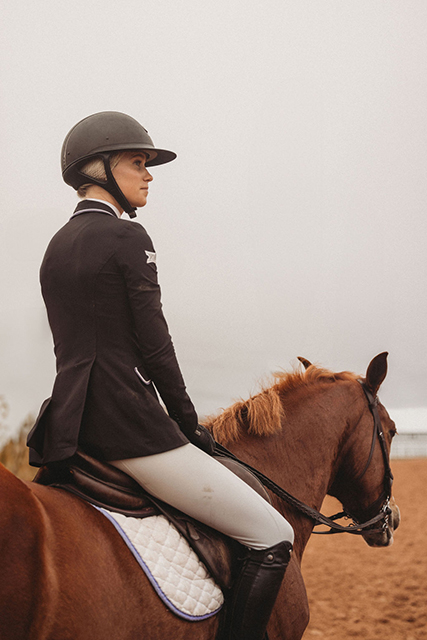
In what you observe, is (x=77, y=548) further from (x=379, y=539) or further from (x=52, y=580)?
(x=379, y=539)

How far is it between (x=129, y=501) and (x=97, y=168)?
1.59 m

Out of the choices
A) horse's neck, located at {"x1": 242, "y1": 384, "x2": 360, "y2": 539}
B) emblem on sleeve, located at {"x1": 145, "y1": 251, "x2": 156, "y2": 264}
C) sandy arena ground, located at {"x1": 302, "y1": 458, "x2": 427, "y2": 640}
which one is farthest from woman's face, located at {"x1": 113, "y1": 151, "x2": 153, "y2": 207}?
sandy arena ground, located at {"x1": 302, "y1": 458, "x2": 427, "y2": 640}

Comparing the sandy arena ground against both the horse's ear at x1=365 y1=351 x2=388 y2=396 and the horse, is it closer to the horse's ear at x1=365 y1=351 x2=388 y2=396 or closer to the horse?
the horse

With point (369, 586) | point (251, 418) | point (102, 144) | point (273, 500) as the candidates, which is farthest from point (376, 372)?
point (369, 586)

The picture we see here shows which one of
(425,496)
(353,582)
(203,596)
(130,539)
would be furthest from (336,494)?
(425,496)

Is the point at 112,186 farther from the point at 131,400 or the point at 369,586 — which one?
the point at 369,586

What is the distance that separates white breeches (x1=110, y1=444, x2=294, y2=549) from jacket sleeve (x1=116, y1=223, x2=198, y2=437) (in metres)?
0.25

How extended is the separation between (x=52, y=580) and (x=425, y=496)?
57.0 feet

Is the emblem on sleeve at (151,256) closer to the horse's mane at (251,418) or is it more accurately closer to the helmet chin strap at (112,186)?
the helmet chin strap at (112,186)

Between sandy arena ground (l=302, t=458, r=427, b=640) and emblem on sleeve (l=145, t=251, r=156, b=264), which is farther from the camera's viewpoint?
sandy arena ground (l=302, t=458, r=427, b=640)

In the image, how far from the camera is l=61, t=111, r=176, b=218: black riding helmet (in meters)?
2.59

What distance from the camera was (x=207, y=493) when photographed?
91.5 inches

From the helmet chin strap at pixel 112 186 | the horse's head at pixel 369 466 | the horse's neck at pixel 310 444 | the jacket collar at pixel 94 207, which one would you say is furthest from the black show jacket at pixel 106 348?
the horse's head at pixel 369 466

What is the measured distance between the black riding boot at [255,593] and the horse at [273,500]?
10 cm
